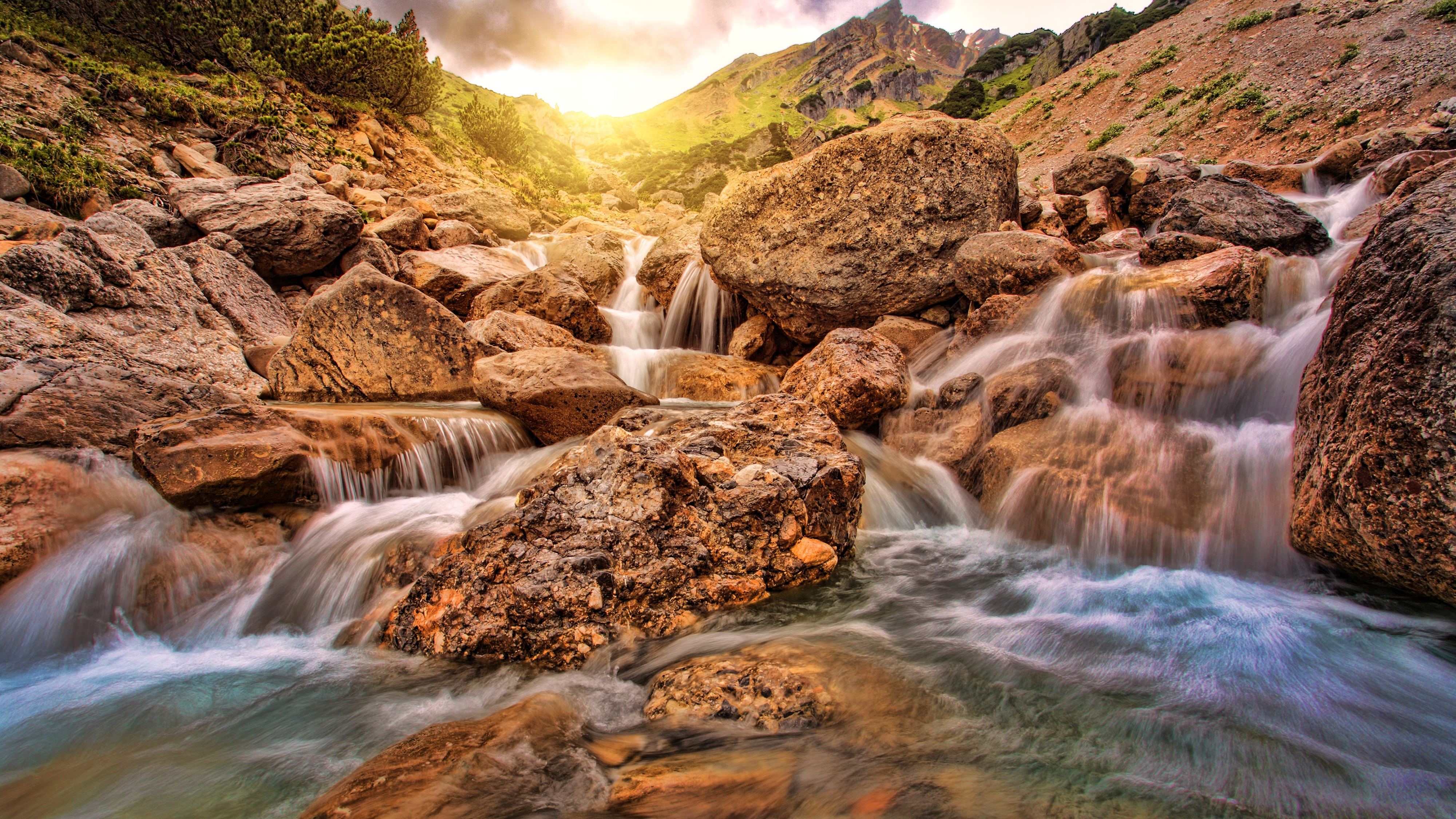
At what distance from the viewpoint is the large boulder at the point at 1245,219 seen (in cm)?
824

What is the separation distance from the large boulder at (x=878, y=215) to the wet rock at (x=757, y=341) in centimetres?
91

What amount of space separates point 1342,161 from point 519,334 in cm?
1860

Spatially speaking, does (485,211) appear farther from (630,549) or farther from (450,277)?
(630,549)

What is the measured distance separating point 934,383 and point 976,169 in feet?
12.3

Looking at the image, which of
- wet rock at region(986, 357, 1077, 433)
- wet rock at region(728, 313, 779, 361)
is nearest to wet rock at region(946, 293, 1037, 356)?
wet rock at region(986, 357, 1077, 433)

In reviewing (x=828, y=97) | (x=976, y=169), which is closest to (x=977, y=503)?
(x=976, y=169)

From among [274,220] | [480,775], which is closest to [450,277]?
[274,220]

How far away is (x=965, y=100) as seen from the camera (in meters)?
44.9

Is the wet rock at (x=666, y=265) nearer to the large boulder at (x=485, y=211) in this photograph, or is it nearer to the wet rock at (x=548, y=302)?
the wet rock at (x=548, y=302)

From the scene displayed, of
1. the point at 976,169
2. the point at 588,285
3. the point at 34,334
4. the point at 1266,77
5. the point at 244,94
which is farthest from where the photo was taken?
the point at 1266,77

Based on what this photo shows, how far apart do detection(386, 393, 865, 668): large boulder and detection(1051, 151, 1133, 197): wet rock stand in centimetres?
1193

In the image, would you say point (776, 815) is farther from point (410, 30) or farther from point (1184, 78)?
point (1184, 78)

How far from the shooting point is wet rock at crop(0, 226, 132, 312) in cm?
561

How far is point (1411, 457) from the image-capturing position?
8.93ft
